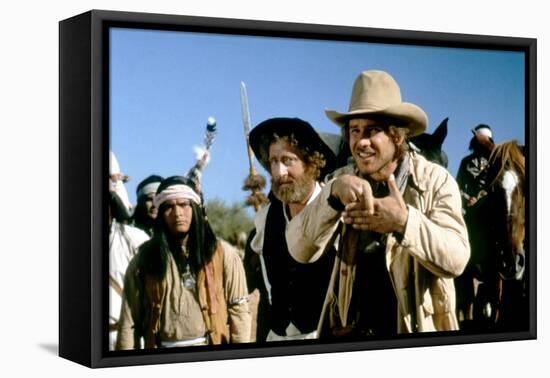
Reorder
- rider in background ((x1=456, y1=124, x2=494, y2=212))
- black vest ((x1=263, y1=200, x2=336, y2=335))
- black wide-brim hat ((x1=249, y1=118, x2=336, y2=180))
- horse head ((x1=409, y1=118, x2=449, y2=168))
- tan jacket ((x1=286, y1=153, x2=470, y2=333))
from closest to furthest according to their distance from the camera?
1. black wide-brim hat ((x1=249, y1=118, x2=336, y2=180))
2. black vest ((x1=263, y1=200, x2=336, y2=335))
3. tan jacket ((x1=286, y1=153, x2=470, y2=333))
4. horse head ((x1=409, y1=118, x2=449, y2=168))
5. rider in background ((x1=456, y1=124, x2=494, y2=212))

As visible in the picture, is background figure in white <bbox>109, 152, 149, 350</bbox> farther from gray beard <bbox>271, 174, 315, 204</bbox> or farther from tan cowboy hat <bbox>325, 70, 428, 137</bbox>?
tan cowboy hat <bbox>325, 70, 428, 137</bbox>

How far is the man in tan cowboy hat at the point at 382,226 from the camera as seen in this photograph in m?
9.59

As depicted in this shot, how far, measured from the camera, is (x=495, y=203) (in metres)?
10.3

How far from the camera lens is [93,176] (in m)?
8.72

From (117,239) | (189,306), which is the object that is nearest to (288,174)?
(189,306)

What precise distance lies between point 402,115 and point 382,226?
0.74 meters

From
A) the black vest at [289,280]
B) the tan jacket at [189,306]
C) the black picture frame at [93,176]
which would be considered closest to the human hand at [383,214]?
the black vest at [289,280]

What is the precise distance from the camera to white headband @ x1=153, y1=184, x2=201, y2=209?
352 inches

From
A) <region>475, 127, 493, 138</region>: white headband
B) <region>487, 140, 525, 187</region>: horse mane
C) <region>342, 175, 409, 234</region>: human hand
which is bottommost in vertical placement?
<region>342, 175, 409, 234</region>: human hand

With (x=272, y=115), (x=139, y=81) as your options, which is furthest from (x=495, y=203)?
(x=139, y=81)

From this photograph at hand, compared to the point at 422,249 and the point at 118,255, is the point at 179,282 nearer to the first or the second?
the point at 118,255

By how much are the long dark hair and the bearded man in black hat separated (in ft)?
1.15

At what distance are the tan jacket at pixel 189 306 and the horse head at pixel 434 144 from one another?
5.03 ft

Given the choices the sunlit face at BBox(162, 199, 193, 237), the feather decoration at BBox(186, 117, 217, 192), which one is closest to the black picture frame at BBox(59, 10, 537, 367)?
the sunlit face at BBox(162, 199, 193, 237)
